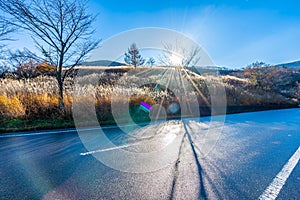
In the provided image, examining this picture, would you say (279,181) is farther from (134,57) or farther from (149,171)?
(134,57)

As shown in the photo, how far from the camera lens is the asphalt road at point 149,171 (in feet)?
6.53

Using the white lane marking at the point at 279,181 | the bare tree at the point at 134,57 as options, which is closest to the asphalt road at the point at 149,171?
the white lane marking at the point at 279,181

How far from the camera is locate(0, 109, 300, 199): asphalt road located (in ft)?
6.53

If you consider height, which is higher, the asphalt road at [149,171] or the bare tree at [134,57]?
the bare tree at [134,57]

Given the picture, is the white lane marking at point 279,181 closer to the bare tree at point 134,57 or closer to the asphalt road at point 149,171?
the asphalt road at point 149,171

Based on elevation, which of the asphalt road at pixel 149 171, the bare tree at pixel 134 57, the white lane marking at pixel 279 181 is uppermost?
the bare tree at pixel 134 57

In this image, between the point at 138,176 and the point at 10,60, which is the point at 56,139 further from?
the point at 10,60

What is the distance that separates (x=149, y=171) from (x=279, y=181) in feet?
6.56

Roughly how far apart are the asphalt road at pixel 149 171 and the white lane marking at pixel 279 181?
0.14 ft

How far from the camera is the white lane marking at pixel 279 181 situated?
1932 millimetres

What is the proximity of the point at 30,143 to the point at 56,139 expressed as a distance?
58 centimetres

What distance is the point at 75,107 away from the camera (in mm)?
6801

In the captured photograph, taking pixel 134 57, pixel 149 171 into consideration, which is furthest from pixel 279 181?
pixel 134 57

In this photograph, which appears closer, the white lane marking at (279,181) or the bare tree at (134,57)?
the white lane marking at (279,181)
